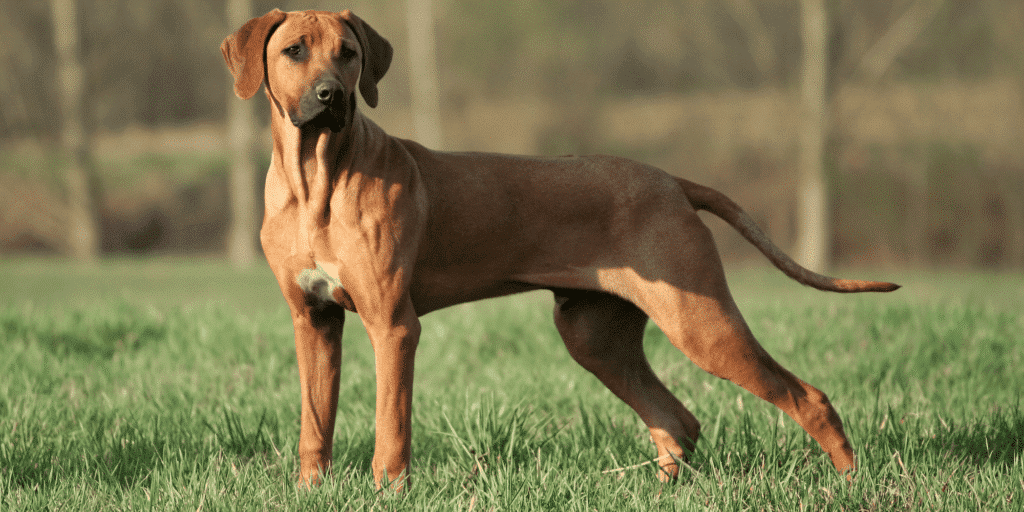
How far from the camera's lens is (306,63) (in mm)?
2729

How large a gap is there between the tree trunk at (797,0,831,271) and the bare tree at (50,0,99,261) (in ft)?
45.3

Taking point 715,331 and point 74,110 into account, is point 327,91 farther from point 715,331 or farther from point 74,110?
point 74,110

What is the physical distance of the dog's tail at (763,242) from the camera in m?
3.19

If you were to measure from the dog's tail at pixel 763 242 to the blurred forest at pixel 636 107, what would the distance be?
1158 centimetres

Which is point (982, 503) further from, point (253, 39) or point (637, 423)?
point (253, 39)

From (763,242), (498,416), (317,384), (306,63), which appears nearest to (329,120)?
(306,63)

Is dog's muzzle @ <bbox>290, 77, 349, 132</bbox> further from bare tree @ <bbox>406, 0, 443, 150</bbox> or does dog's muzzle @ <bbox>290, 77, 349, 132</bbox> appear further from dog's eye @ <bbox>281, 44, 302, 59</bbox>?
bare tree @ <bbox>406, 0, 443, 150</bbox>

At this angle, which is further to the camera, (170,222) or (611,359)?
(170,222)

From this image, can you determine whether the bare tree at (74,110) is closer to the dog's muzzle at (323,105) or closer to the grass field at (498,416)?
the grass field at (498,416)

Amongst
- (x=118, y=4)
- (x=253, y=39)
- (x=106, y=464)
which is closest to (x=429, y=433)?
(x=106, y=464)

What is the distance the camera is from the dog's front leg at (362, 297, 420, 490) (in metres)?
2.87

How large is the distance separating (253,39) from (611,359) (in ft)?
6.13

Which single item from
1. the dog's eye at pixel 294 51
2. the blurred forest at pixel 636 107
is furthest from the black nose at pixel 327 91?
the blurred forest at pixel 636 107

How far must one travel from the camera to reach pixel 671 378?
4859mm
